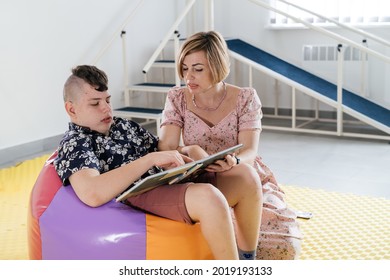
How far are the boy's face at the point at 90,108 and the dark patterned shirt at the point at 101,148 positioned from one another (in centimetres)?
3

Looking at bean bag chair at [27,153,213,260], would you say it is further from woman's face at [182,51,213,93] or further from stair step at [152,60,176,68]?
stair step at [152,60,176,68]

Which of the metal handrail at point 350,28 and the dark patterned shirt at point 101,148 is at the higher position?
the metal handrail at point 350,28

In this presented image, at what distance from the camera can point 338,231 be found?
2.91 meters

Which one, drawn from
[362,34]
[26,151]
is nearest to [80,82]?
[26,151]

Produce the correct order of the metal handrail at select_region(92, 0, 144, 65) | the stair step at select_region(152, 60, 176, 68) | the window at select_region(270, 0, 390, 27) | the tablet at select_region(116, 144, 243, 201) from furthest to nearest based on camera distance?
the stair step at select_region(152, 60, 176, 68) → the window at select_region(270, 0, 390, 27) → the metal handrail at select_region(92, 0, 144, 65) → the tablet at select_region(116, 144, 243, 201)

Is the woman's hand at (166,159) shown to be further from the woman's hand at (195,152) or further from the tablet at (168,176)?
the woman's hand at (195,152)

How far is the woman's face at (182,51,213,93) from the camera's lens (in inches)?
95.7

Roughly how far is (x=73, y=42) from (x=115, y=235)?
3.52 metres

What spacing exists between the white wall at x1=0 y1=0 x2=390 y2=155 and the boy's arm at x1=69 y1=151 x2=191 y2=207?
113 inches

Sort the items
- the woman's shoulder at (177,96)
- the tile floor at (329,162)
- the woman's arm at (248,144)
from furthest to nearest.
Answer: the tile floor at (329,162) → the woman's shoulder at (177,96) → the woman's arm at (248,144)

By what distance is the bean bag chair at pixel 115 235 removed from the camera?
6.51 ft

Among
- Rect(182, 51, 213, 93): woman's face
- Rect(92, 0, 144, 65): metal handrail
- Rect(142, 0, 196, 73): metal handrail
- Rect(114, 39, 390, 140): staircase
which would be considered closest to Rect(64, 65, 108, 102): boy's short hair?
Rect(182, 51, 213, 93): woman's face

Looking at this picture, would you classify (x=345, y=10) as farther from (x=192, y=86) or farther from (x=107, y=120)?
(x=107, y=120)

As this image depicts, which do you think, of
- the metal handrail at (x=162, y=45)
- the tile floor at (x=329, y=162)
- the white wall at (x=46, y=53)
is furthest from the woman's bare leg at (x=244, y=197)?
the white wall at (x=46, y=53)
